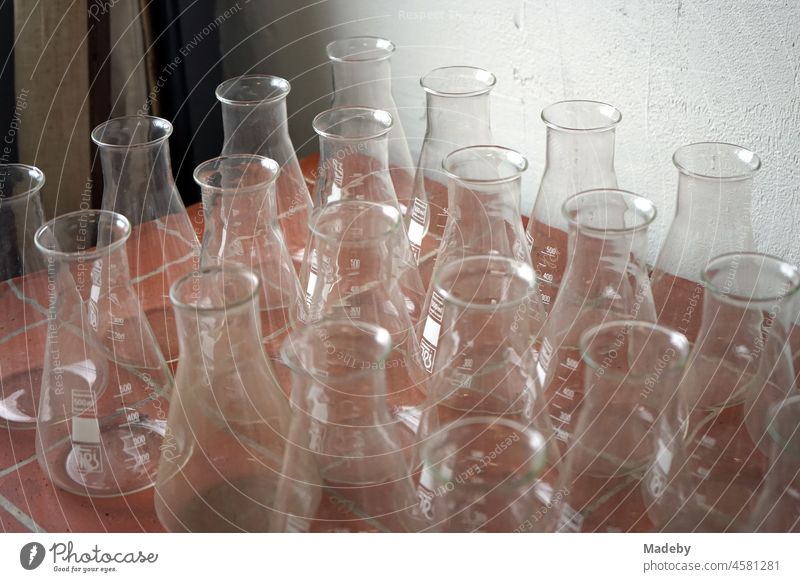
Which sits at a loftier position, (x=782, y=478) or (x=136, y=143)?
(x=136, y=143)

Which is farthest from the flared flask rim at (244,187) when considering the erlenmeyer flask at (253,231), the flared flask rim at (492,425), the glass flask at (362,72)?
the flared flask rim at (492,425)

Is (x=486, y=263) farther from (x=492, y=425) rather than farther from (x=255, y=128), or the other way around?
(x=255, y=128)

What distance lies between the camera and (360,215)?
2.05ft

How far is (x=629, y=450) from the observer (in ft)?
1.84

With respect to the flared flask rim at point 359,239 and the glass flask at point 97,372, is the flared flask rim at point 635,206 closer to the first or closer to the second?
the flared flask rim at point 359,239

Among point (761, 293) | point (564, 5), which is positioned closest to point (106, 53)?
point (564, 5)

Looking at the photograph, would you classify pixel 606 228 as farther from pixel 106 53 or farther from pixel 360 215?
pixel 106 53

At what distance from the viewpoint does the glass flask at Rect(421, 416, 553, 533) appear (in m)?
0.52

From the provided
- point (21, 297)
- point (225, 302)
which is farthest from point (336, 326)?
point (21, 297)

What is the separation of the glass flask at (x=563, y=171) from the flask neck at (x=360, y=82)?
0.14 m

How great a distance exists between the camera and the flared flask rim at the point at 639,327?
0.51 m

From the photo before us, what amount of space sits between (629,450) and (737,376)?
0.12 meters

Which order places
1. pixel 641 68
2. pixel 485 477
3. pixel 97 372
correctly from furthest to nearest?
pixel 641 68, pixel 97 372, pixel 485 477

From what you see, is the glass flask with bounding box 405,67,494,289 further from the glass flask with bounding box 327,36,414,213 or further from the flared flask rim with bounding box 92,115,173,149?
the flared flask rim with bounding box 92,115,173,149
